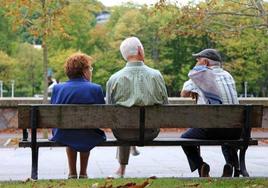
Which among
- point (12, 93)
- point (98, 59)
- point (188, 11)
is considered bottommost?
point (12, 93)

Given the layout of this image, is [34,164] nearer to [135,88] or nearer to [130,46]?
[135,88]

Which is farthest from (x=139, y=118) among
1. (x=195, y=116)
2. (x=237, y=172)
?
(x=237, y=172)

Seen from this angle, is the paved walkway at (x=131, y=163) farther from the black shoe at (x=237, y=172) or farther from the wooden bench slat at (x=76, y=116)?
the wooden bench slat at (x=76, y=116)

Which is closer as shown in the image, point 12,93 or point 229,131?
point 229,131

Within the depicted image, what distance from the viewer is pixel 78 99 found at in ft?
22.4

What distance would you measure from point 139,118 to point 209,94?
1055 mm

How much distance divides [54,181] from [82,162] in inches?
37.2

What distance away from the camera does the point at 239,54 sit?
131 ft

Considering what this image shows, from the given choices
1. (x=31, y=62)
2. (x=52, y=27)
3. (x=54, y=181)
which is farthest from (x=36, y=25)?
(x=31, y=62)

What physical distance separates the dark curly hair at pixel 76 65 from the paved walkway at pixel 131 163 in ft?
4.68

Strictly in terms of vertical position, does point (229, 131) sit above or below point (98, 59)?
above

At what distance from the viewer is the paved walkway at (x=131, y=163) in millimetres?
8062

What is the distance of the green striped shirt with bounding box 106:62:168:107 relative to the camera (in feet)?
21.7

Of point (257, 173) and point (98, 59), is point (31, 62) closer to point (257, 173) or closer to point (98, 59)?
point (98, 59)
